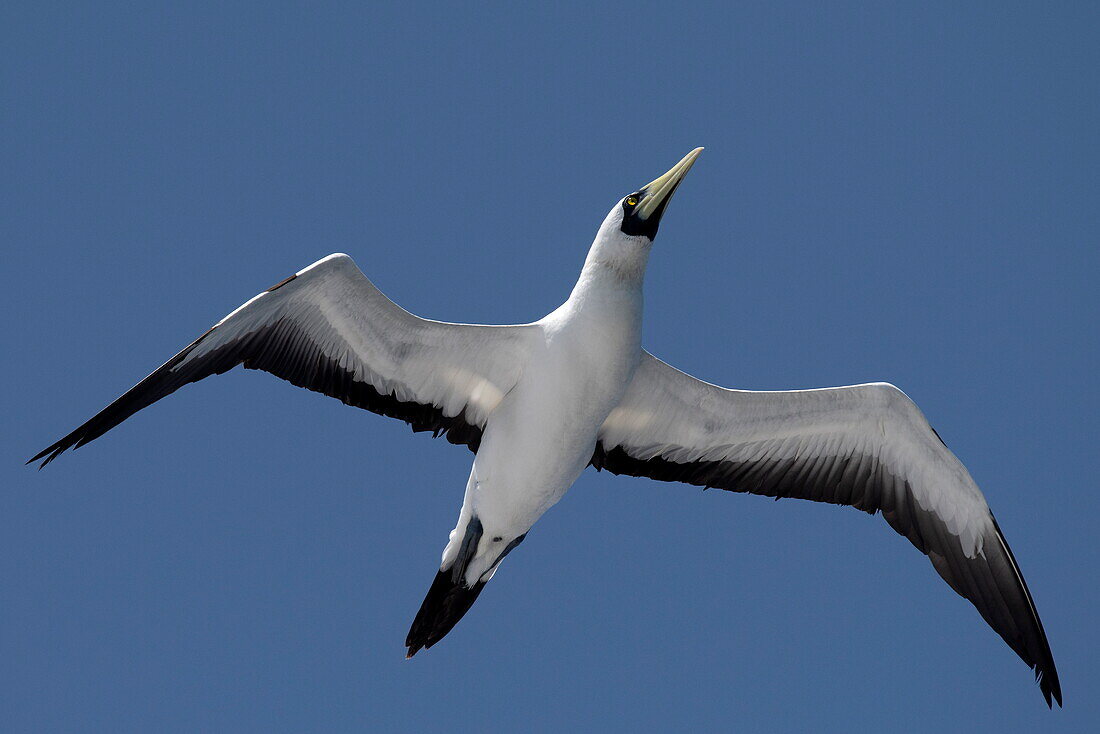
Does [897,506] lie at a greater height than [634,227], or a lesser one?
lesser

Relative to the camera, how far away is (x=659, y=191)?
423 inches

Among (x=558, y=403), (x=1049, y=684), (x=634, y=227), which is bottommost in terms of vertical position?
(x=1049, y=684)

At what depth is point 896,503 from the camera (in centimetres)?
1191

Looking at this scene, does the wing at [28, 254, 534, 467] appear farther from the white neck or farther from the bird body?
the white neck

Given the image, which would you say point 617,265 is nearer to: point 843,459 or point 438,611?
point 843,459

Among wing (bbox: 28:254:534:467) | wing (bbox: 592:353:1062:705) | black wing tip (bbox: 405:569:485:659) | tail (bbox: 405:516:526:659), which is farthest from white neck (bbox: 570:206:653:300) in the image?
black wing tip (bbox: 405:569:485:659)

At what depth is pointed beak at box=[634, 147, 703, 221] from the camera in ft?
35.1

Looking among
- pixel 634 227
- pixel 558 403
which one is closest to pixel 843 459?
pixel 558 403

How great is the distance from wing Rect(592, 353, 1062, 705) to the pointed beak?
4.70 feet

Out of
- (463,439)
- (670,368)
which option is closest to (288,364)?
(463,439)

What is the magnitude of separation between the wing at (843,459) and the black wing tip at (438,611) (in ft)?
6.13

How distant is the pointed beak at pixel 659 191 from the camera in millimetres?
10688

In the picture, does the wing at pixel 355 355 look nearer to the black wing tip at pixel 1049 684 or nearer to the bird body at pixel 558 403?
the bird body at pixel 558 403

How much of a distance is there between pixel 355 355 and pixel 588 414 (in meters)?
2.40
